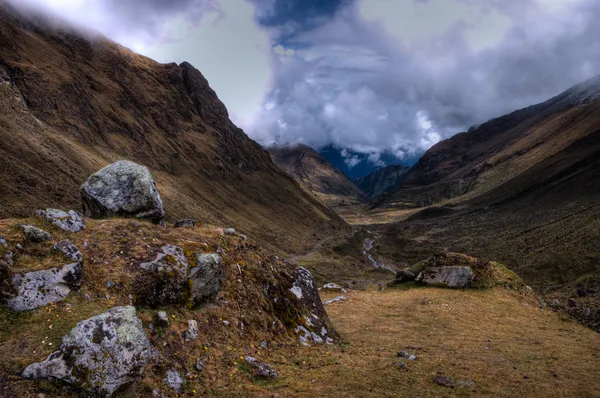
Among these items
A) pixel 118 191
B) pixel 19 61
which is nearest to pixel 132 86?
pixel 19 61

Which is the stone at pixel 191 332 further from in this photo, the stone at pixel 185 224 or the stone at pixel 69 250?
the stone at pixel 185 224

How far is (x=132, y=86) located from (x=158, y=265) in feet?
460

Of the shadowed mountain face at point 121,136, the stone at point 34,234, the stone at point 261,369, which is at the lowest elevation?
the stone at point 261,369

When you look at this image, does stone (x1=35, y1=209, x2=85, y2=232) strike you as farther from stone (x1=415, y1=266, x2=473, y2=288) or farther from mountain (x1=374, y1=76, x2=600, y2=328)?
mountain (x1=374, y1=76, x2=600, y2=328)

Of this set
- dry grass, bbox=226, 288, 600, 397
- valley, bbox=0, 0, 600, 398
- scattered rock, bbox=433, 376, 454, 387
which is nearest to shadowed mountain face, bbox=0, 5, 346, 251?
valley, bbox=0, 0, 600, 398

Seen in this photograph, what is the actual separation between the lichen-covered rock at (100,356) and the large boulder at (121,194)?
1169 centimetres

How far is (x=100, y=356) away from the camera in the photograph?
11.7m

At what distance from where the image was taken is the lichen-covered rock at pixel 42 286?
12857 mm

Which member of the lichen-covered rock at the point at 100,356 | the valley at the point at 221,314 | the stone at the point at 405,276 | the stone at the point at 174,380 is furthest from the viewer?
the stone at the point at 405,276

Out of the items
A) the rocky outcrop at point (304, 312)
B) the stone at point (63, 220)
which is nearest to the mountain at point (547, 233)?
the rocky outcrop at point (304, 312)

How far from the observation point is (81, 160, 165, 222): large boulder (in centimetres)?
2314

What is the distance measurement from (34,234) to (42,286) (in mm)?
2882

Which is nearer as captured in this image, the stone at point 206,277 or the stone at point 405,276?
the stone at point 206,277

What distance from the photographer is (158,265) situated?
56.1 ft
